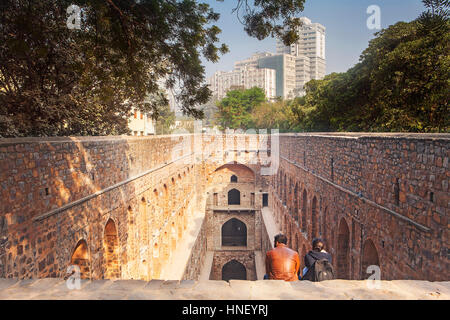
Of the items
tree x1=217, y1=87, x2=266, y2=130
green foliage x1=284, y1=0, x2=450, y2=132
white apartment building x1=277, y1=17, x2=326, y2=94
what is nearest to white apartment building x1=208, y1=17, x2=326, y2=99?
white apartment building x1=277, y1=17, x2=326, y2=94

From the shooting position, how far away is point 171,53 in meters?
7.46

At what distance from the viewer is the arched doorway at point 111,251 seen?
9659 millimetres

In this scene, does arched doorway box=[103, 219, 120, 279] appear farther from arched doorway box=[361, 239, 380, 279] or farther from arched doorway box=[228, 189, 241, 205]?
arched doorway box=[228, 189, 241, 205]

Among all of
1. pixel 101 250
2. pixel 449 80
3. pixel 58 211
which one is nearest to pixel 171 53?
pixel 58 211

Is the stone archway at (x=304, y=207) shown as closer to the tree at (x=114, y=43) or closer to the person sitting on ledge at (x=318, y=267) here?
the tree at (x=114, y=43)

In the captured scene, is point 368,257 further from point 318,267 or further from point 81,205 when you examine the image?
point 81,205

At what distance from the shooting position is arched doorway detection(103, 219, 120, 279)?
31.7ft

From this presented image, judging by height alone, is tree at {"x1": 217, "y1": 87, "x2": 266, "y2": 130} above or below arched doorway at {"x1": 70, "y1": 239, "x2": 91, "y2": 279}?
above

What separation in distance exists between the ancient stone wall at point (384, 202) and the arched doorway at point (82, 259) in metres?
5.50

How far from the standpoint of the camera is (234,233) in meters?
32.1

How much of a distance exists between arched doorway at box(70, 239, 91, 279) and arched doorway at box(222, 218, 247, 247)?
76.9 feet

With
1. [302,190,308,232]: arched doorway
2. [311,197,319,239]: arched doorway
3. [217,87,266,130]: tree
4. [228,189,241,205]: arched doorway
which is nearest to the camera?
[311,197,319,239]: arched doorway

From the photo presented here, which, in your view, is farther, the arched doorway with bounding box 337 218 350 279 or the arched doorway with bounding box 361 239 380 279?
the arched doorway with bounding box 337 218 350 279
